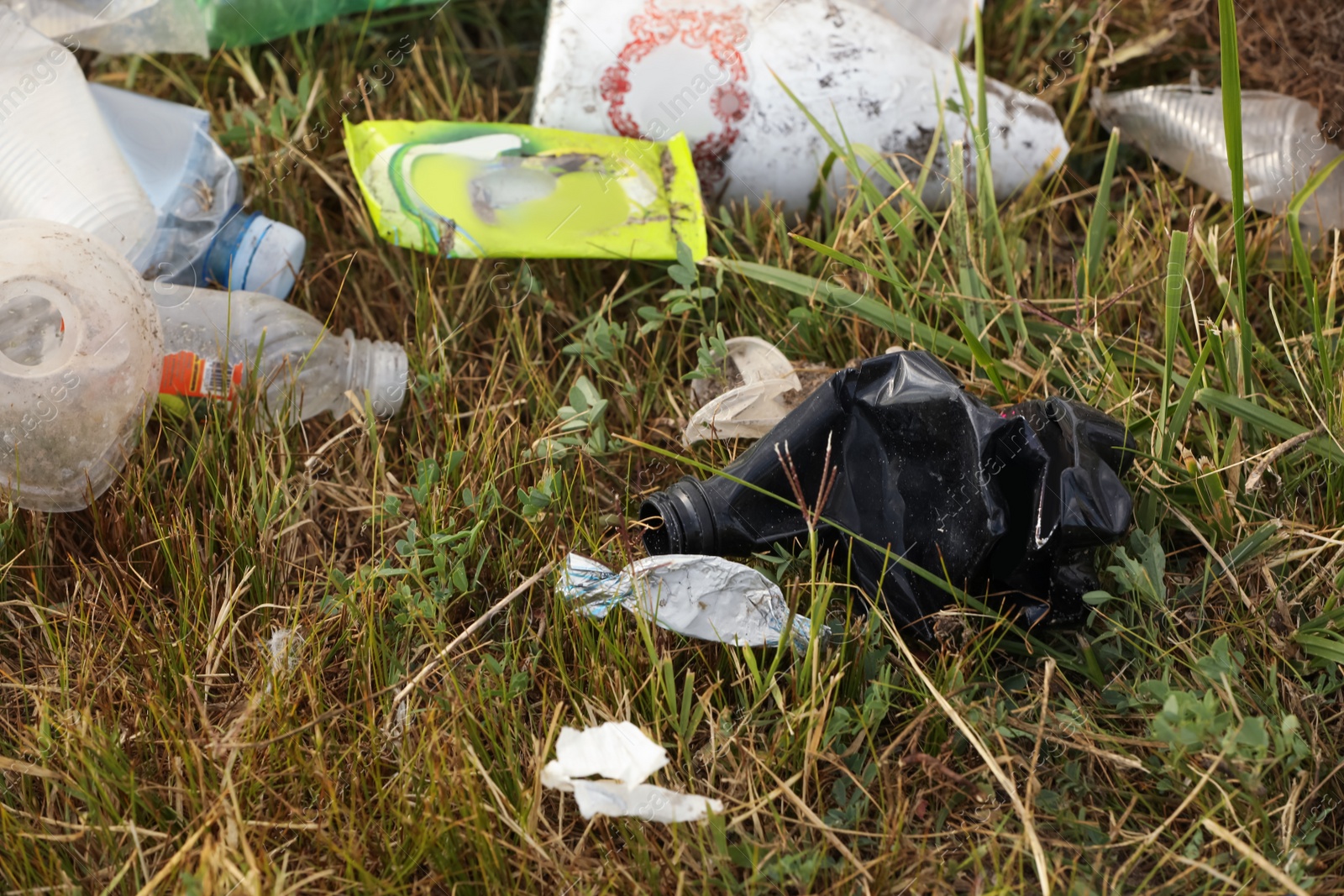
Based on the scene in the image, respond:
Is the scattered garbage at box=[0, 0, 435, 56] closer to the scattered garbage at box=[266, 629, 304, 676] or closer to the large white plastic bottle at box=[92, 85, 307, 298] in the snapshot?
the large white plastic bottle at box=[92, 85, 307, 298]

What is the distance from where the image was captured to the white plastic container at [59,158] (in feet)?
5.16

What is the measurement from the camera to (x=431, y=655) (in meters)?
1.26

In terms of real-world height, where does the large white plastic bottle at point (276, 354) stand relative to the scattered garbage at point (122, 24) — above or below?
below

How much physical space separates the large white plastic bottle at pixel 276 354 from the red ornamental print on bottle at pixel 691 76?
0.56m

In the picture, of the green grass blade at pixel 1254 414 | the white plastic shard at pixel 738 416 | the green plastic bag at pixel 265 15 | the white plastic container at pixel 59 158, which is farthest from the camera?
the green plastic bag at pixel 265 15

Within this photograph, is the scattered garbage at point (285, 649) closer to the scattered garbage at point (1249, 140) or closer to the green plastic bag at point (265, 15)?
the green plastic bag at point (265, 15)

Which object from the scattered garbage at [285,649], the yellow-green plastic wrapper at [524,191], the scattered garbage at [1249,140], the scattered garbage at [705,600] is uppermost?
the scattered garbage at [1249,140]

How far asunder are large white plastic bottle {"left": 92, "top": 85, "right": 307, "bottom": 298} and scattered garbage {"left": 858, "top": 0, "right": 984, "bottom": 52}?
1106 mm

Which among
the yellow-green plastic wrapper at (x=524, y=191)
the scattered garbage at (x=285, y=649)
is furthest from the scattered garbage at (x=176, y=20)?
the scattered garbage at (x=285, y=649)

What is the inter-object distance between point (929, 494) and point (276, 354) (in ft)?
3.13

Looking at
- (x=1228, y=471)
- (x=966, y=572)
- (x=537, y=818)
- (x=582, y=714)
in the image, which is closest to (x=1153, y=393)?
(x=1228, y=471)

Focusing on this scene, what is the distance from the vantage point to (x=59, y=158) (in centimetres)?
159

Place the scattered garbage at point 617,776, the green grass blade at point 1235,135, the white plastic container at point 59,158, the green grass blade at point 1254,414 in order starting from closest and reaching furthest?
the scattered garbage at point 617,776, the green grass blade at point 1235,135, the green grass blade at point 1254,414, the white plastic container at point 59,158

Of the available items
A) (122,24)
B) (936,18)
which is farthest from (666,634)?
(122,24)
